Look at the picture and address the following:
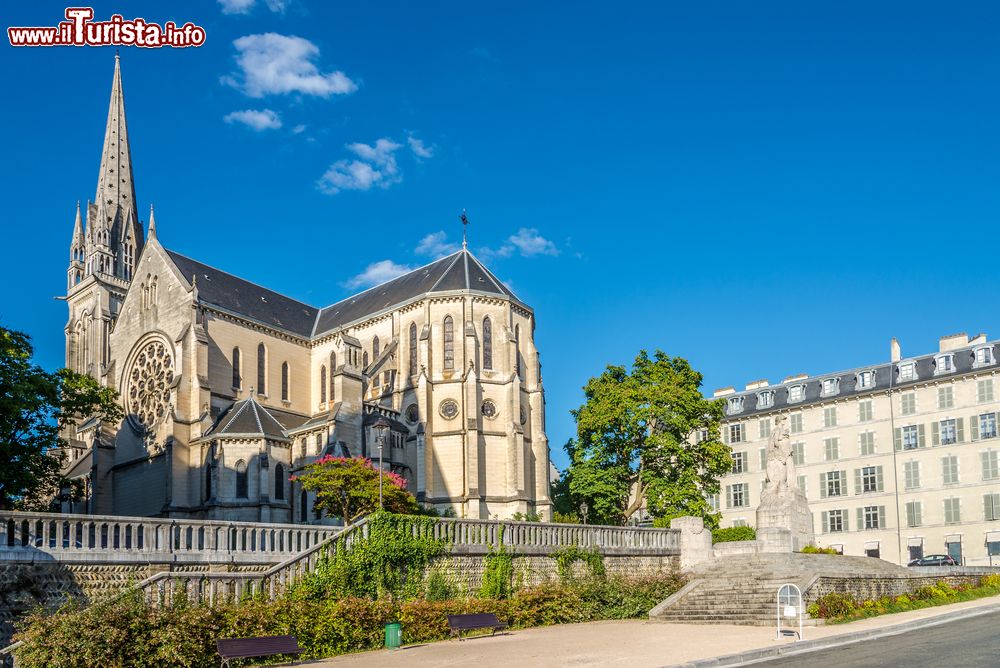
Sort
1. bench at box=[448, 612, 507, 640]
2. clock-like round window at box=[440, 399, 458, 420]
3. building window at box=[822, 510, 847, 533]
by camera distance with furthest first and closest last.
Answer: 1. building window at box=[822, 510, 847, 533]
2. clock-like round window at box=[440, 399, 458, 420]
3. bench at box=[448, 612, 507, 640]

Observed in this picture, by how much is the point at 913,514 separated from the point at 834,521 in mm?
4684

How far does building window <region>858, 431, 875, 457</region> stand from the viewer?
53.8m

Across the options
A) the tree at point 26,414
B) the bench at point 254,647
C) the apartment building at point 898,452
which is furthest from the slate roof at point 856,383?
the bench at point 254,647

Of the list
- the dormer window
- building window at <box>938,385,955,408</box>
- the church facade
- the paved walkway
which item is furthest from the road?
the dormer window

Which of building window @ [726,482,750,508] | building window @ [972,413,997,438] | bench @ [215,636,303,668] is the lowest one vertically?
bench @ [215,636,303,668]

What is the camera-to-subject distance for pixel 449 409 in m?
Result: 52.3

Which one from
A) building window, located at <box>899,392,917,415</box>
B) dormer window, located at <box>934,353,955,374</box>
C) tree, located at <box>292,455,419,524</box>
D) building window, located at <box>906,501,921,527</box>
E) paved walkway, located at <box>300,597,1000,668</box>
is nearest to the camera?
paved walkway, located at <box>300,597,1000,668</box>

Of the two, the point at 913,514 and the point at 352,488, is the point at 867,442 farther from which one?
the point at 352,488

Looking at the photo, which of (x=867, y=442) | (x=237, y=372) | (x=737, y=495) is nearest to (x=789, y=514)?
(x=867, y=442)

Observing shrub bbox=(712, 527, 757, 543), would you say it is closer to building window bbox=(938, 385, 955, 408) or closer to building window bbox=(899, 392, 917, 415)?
building window bbox=(938, 385, 955, 408)

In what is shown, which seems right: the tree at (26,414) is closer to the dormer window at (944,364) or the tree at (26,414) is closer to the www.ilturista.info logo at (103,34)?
the www.ilturista.info logo at (103,34)

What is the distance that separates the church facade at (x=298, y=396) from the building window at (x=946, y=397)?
21419 millimetres

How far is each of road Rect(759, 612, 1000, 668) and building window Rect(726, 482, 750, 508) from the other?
39.4 m

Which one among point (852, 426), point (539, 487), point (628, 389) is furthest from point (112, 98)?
point (852, 426)
